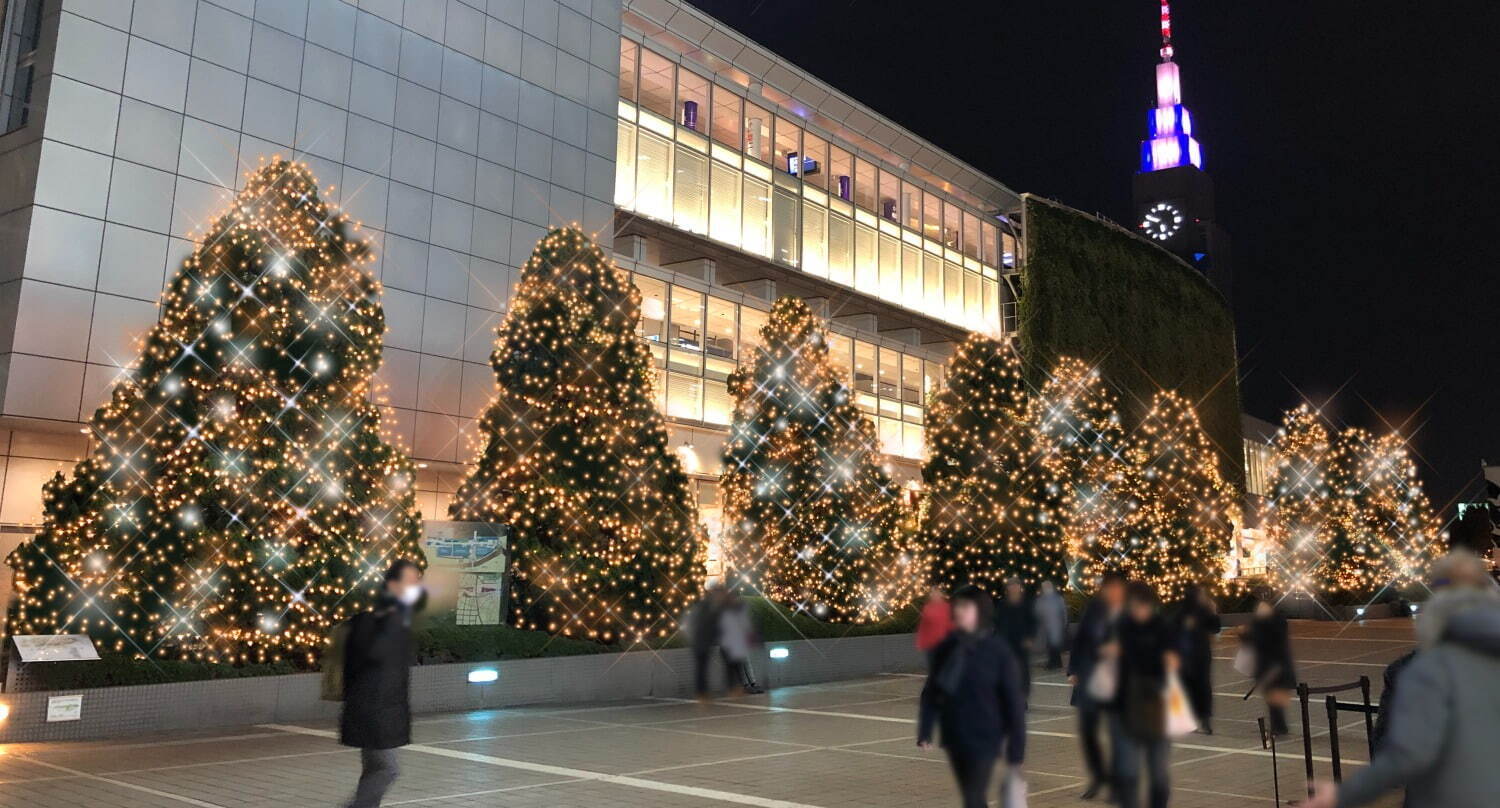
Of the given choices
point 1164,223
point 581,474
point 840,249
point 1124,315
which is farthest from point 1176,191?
point 581,474

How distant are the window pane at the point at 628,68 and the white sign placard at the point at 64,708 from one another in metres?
30.3

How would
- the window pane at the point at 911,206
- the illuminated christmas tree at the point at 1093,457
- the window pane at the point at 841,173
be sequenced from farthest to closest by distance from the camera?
the window pane at the point at 911,206 < the window pane at the point at 841,173 < the illuminated christmas tree at the point at 1093,457

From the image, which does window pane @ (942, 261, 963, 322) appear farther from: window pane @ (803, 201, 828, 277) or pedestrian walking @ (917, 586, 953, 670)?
pedestrian walking @ (917, 586, 953, 670)

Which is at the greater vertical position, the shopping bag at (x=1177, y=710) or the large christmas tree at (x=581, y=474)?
the large christmas tree at (x=581, y=474)

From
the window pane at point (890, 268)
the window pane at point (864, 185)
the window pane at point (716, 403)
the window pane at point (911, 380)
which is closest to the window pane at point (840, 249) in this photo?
the window pane at point (864, 185)

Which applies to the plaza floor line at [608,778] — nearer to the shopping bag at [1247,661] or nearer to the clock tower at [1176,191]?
the shopping bag at [1247,661]

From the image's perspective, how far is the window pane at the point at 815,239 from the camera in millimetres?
49406

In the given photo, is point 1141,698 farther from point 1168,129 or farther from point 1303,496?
point 1168,129

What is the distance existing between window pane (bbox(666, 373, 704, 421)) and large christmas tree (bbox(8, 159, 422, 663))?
1931 centimetres

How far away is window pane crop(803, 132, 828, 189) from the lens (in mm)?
50156

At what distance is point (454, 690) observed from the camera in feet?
75.2

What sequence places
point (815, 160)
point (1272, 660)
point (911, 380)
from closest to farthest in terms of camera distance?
point (1272, 660)
point (815, 160)
point (911, 380)

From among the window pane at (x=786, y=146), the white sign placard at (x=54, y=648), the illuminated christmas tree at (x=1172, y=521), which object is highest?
the window pane at (x=786, y=146)

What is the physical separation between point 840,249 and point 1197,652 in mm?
49998
